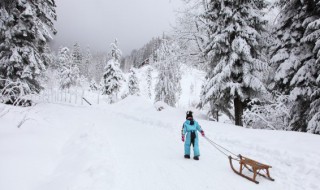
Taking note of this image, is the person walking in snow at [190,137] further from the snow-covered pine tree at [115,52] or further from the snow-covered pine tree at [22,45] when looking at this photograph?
the snow-covered pine tree at [115,52]

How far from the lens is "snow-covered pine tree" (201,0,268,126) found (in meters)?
13.1

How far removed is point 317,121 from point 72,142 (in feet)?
33.1

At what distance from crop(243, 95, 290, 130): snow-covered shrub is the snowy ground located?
2.19 meters

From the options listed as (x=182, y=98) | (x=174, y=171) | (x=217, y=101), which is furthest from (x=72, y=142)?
(x=182, y=98)

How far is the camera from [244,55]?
1349 centimetres

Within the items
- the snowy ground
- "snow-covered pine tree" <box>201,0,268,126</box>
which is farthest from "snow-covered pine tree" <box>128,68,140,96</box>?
the snowy ground

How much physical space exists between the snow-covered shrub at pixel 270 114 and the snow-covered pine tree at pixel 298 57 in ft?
1.66

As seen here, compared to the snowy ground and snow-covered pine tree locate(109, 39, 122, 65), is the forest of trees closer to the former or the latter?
the snowy ground

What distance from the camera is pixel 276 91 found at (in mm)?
12875

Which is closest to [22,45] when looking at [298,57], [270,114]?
[270,114]

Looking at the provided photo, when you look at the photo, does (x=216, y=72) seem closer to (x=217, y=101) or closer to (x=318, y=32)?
(x=217, y=101)

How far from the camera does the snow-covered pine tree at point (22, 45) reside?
53.8 feet

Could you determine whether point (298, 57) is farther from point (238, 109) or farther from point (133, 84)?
point (133, 84)

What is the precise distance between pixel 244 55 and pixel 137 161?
9.02 metres
